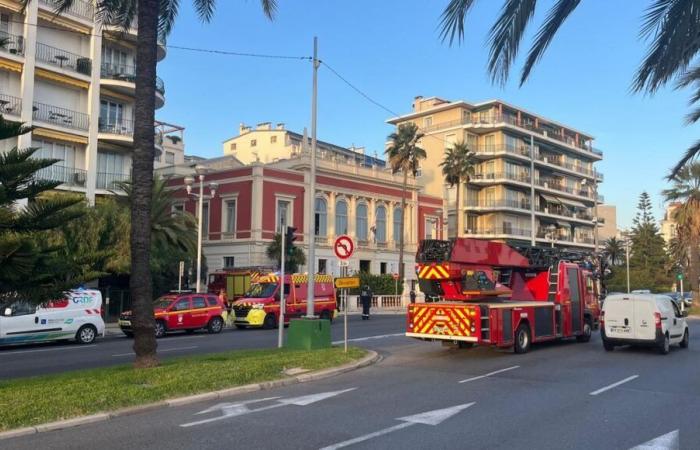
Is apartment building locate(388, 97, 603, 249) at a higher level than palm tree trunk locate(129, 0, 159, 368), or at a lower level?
→ higher

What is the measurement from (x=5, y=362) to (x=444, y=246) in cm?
1169

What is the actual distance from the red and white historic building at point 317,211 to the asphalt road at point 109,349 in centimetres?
2243

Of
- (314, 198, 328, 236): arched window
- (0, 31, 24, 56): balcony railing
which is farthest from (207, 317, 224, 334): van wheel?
(314, 198, 328, 236): arched window

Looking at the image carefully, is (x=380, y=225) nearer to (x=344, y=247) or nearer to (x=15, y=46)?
(x=15, y=46)

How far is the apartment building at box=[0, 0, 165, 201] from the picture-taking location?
3152 cm

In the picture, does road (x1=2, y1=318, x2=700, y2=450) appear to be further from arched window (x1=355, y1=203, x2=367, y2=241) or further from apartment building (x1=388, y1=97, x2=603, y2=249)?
apartment building (x1=388, y1=97, x2=603, y2=249)

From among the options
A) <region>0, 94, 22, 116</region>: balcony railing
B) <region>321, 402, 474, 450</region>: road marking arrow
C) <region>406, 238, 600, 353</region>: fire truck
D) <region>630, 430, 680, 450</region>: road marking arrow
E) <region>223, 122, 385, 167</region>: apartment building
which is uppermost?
<region>223, 122, 385, 167</region>: apartment building

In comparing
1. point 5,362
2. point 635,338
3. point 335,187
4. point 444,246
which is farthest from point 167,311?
point 335,187

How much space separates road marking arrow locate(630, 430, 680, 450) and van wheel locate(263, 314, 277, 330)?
70.9 feet

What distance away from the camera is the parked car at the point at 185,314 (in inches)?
955

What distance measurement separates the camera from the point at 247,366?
483 inches

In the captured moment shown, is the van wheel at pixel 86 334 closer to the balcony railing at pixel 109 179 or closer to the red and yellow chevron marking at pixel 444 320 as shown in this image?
the red and yellow chevron marking at pixel 444 320

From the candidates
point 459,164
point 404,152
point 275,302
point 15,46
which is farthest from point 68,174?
point 459,164

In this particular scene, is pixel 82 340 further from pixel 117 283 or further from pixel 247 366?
pixel 117 283
